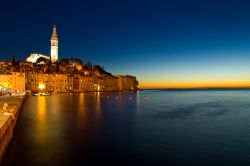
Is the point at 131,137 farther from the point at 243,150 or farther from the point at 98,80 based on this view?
the point at 98,80

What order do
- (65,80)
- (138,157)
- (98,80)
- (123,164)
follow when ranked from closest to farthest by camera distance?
1. (123,164)
2. (138,157)
3. (65,80)
4. (98,80)

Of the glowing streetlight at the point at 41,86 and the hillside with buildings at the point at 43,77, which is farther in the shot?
the glowing streetlight at the point at 41,86

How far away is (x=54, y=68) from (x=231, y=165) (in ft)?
533

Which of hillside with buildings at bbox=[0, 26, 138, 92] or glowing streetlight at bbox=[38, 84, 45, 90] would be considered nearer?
hillside with buildings at bbox=[0, 26, 138, 92]

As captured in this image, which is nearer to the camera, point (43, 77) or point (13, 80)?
point (13, 80)

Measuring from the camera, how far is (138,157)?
59.7 ft

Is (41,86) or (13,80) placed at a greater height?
(13,80)

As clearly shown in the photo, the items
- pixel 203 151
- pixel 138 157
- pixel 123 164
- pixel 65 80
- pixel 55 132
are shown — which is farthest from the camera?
pixel 65 80

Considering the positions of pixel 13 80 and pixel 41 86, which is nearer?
pixel 13 80

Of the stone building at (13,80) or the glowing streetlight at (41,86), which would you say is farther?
the glowing streetlight at (41,86)

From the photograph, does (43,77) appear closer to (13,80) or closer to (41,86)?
(41,86)

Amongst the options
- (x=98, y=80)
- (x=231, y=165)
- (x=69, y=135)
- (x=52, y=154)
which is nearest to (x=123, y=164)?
(x=52, y=154)

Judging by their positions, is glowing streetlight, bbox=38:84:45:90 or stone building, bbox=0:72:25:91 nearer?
stone building, bbox=0:72:25:91

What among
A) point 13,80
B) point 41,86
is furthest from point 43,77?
point 13,80
